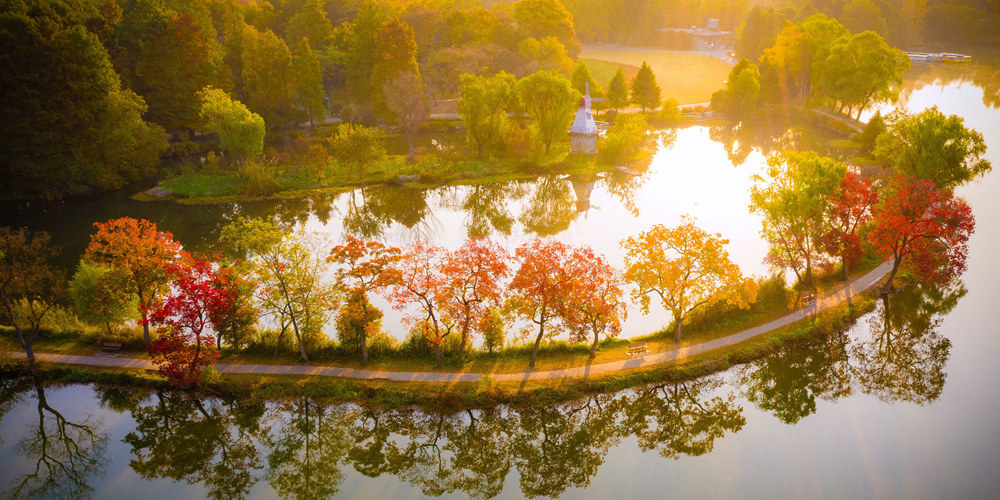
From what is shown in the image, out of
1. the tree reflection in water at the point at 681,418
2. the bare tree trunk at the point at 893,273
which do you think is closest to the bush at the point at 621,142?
the bare tree trunk at the point at 893,273

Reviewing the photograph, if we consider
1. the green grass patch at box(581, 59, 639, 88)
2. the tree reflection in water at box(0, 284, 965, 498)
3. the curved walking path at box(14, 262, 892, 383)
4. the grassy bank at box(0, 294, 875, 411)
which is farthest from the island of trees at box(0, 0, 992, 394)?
the green grass patch at box(581, 59, 639, 88)

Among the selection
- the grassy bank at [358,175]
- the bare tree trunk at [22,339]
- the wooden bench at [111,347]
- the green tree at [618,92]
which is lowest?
the wooden bench at [111,347]

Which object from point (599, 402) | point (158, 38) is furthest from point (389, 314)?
point (158, 38)

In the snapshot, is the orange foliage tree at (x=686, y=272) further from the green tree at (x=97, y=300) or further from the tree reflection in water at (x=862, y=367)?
the green tree at (x=97, y=300)

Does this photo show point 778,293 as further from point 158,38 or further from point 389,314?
point 158,38

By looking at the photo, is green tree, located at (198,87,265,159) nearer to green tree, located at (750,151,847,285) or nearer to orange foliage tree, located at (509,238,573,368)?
orange foliage tree, located at (509,238,573,368)

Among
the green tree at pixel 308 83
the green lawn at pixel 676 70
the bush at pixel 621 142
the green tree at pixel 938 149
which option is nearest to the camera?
the green tree at pixel 938 149
